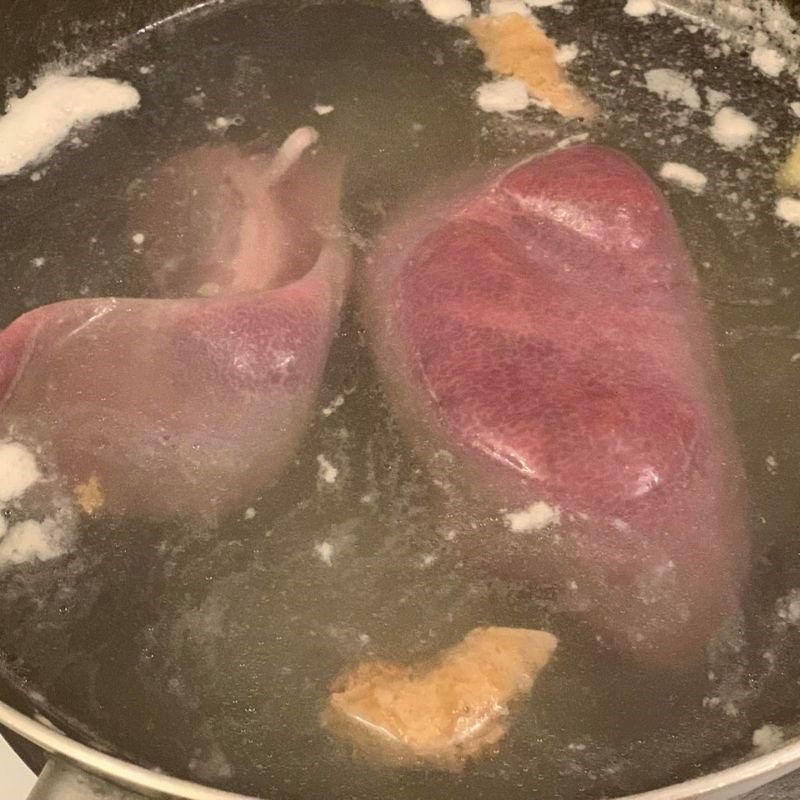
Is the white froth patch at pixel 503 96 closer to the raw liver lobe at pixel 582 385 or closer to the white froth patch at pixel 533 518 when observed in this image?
the raw liver lobe at pixel 582 385

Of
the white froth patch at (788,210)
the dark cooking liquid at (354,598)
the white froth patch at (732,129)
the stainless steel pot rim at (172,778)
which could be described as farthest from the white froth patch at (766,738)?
the white froth patch at (732,129)

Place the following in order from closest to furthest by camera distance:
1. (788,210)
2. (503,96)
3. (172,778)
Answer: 1. (172,778)
2. (788,210)
3. (503,96)

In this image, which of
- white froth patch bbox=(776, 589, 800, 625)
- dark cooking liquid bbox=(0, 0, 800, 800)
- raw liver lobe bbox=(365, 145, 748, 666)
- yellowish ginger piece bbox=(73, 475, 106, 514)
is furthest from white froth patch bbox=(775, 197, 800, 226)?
yellowish ginger piece bbox=(73, 475, 106, 514)

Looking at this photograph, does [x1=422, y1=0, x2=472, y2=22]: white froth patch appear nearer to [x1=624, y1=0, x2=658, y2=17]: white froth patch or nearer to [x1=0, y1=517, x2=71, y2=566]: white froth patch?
[x1=624, y1=0, x2=658, y2=17]: white froth patch

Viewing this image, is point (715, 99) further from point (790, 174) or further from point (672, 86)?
point (790, 174)

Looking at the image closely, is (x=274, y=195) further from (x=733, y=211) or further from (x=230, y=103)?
(x=733, y=211)

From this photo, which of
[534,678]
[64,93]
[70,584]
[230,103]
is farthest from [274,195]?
[534,678]

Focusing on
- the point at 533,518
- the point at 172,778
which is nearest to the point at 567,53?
the point at 533,518
